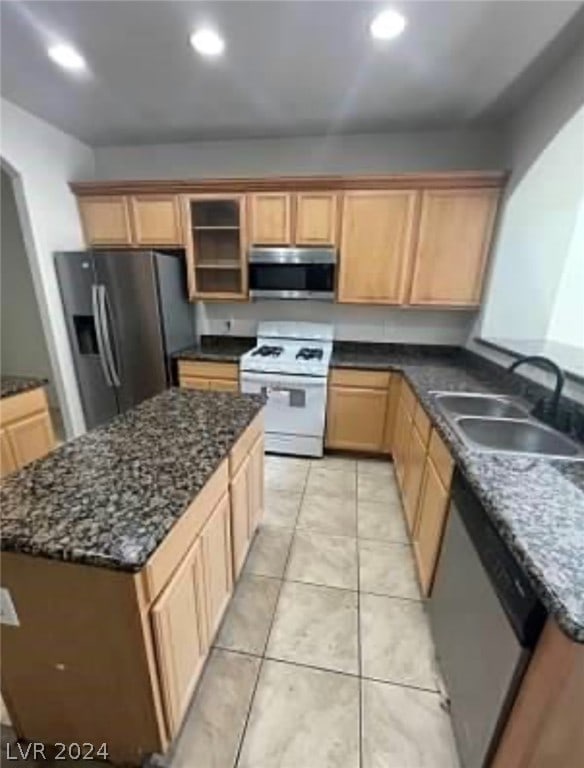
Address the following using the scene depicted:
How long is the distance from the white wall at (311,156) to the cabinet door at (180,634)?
3095 mm

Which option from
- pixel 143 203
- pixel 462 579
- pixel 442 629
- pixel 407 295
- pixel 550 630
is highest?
pixel 143 203

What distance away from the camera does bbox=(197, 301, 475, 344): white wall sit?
3.25 meters

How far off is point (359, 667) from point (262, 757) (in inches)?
18.7

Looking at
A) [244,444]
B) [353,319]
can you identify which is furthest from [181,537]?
[353,319]

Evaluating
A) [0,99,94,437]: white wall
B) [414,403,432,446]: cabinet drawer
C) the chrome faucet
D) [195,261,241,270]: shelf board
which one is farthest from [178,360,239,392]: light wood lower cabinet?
the chrome faucet

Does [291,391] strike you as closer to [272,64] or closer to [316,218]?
[316,218]

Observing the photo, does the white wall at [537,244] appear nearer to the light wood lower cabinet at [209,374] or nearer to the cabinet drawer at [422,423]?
the cabinet drawer at [422,423]

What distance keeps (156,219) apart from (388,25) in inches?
83.0

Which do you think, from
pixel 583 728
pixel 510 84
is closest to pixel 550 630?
pixel 583 728

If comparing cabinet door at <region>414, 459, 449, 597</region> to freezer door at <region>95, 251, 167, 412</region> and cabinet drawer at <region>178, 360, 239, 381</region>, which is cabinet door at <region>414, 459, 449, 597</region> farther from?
freezer door at <region>95, 251, 167, 412</region>

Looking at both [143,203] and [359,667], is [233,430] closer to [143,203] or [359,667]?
[359,667]

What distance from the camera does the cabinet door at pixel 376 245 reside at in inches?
110

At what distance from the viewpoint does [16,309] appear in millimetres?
3916

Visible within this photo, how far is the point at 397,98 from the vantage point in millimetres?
2404
